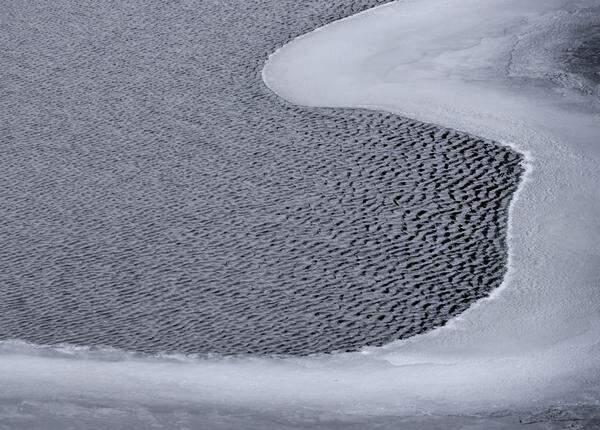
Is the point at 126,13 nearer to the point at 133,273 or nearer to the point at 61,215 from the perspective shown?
the point at 61,215

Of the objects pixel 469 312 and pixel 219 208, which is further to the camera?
pixel 219 208

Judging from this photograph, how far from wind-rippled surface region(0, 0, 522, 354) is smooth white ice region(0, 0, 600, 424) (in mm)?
52

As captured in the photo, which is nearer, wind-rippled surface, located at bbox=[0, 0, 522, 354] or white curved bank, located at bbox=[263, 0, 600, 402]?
white curved bank, located at bbox=[263, 0, 600, 402]

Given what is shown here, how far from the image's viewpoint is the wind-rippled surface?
183 centimetres

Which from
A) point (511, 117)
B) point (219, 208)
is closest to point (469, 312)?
point (219, 208)

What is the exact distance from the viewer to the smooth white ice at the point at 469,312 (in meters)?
1.62

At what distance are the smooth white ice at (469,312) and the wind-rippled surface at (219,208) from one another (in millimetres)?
52

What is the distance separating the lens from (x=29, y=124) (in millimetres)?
2729

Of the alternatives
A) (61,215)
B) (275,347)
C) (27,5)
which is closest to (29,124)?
(61,215)

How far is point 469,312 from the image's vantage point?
1.81 m

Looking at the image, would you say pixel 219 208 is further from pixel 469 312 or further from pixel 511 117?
pixel 511 117

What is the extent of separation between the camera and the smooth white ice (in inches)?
→ 63.7

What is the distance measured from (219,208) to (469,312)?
66 cm

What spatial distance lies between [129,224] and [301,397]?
0.73 meters
